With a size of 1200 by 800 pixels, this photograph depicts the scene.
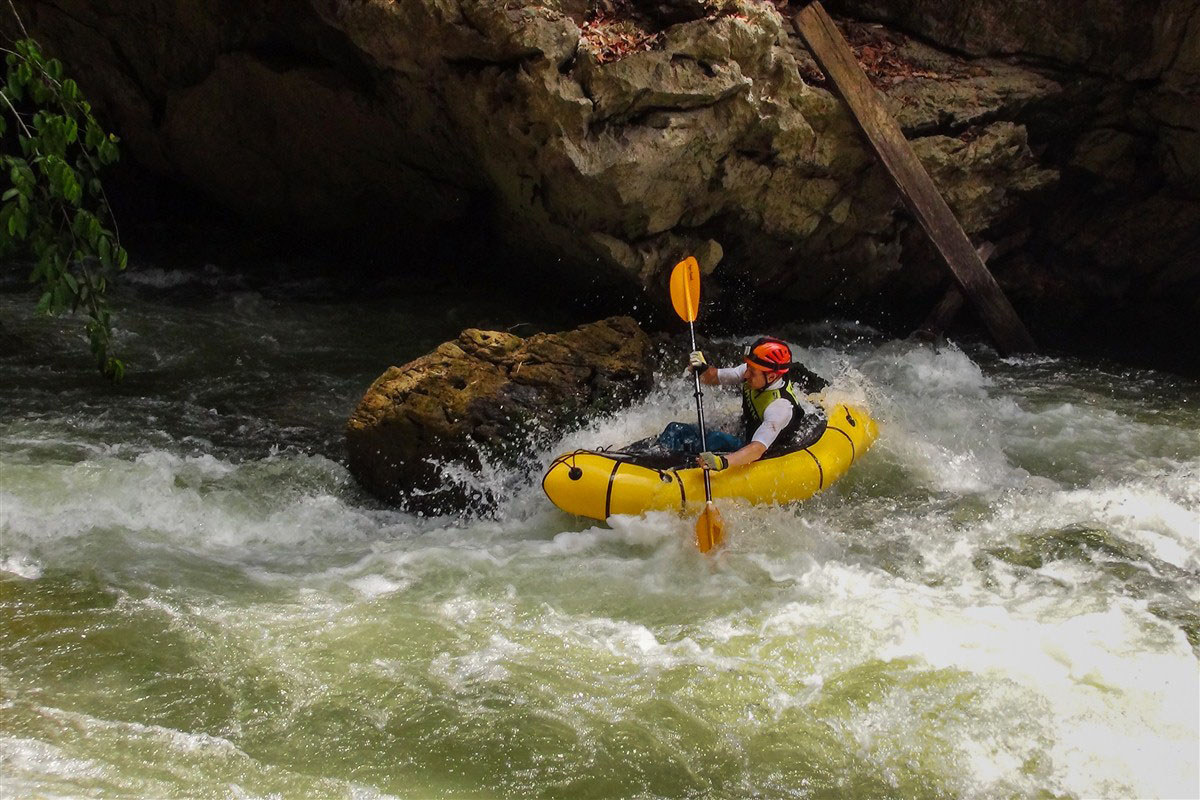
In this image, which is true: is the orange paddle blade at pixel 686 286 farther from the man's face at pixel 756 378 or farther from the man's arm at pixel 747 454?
the man's arm at pixel 747 454

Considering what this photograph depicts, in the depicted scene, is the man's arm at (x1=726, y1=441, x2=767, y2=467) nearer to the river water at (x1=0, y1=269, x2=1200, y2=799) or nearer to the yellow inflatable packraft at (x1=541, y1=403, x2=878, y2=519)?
the yellow inflatable packraft at (x1=541, y1=403, x2=878, y2=519)

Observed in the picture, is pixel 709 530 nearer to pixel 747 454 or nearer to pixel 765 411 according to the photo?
pixel 747 454

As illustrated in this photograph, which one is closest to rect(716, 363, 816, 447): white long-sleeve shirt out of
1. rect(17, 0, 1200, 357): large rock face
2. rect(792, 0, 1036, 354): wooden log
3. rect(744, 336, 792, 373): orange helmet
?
rect(744, 336, 792, 373): orange helmet

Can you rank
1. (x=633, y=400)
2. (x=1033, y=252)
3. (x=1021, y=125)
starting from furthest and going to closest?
1. (x=1033, y=252)
2. (x=1021, y=125)
3. (x=633, y=400)

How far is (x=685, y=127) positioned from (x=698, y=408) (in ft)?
7.11

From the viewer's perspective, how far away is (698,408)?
15.7 ft

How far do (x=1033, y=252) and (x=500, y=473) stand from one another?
596 cm

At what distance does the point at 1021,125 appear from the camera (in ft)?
23.4

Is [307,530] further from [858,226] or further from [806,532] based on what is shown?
[858,226]

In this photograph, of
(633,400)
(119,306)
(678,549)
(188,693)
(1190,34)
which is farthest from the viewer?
(119,306)

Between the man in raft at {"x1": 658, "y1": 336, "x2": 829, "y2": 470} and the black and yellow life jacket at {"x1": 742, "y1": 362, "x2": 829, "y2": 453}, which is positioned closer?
the man in raft at {"x1": 658, "y1": 336, "x2": 829, "y2": 470}

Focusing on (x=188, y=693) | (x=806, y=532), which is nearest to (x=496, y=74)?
(x=806, y=532)

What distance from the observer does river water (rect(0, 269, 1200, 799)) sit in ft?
A: 9.49

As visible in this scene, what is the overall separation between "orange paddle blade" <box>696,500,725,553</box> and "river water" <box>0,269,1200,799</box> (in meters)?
0.10
